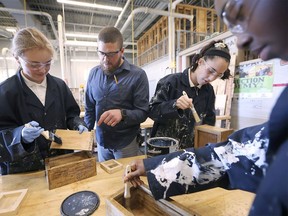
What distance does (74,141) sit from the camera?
3.02 ft

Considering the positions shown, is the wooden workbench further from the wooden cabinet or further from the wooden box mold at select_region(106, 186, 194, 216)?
the wooden cabinet

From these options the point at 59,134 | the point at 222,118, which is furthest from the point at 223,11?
the point at 222,118

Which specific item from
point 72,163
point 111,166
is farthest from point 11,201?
point 111,166

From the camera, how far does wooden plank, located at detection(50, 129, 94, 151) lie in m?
0.89

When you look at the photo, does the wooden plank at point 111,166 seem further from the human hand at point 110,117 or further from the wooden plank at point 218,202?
the wooden plank at point 218,202

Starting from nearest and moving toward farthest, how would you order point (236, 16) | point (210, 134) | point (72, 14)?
point (236, 16)
point (210, 134)
point (72, 14)

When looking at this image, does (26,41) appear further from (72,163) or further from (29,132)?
(72,163)

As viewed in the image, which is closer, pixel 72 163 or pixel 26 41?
pixel 72 163

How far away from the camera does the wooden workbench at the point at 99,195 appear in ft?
2.14

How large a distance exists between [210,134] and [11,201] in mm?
979

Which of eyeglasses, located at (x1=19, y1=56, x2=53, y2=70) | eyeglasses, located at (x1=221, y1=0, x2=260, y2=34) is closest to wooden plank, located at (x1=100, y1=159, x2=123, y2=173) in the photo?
eyeglasses, located at (x1=19, y1=56, x2=53, y2=70)

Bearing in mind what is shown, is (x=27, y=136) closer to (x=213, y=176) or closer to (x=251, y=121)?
(x=213, y=176)

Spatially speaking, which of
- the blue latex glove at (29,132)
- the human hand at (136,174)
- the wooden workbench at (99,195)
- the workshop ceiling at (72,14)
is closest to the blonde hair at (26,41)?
the blue latex glove at (29,132)

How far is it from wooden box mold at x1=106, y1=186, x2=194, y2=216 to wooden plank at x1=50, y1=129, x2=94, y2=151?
36 centimetres
